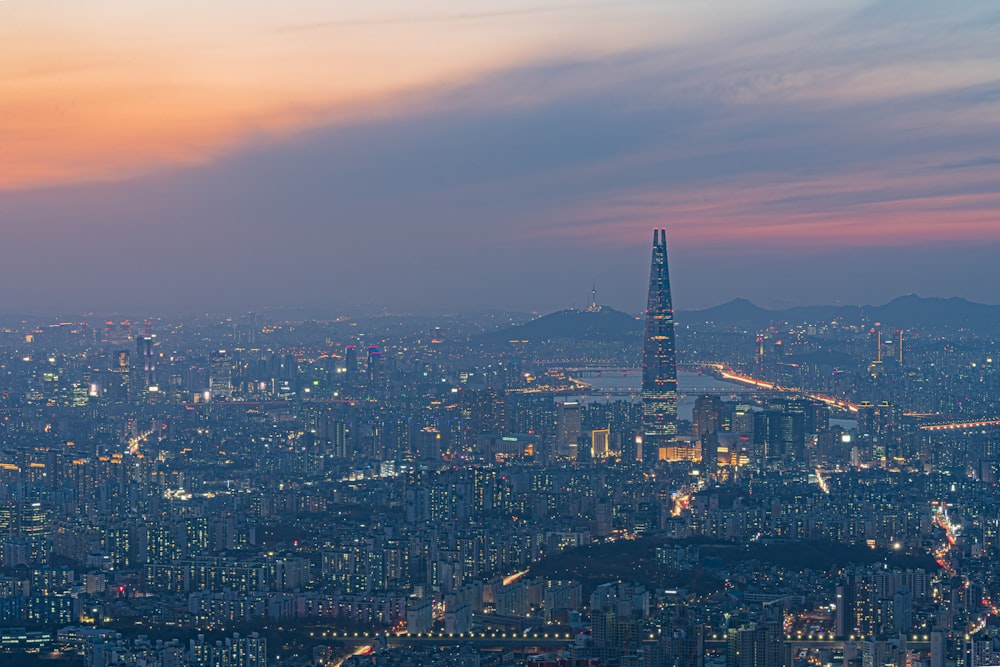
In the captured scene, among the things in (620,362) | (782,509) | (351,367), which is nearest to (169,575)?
(782,509)

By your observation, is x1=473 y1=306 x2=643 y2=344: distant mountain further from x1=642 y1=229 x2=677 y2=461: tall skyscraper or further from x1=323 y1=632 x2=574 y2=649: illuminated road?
x1=323 y1=632 x2=574 y2=649: illuminated road

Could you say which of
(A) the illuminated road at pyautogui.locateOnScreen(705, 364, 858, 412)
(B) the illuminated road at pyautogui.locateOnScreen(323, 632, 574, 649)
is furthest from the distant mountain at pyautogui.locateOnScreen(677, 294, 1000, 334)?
(B) the illuminated road at pyautogui.locateOnScreen(323, 632, 574, 649)

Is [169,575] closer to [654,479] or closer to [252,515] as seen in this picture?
[252,515]

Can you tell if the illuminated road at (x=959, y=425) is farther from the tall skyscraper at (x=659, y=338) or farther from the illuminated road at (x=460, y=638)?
the illuminated road at (x=460, y=638)

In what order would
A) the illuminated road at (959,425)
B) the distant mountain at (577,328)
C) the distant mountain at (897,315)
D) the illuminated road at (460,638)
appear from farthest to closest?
the distant mountain at (577,328) < the distant mountain at (897,315) < the illuminated road at (959,425) < the illuminated road at (460,638)

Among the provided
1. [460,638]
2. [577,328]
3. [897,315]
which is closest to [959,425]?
[897,315]

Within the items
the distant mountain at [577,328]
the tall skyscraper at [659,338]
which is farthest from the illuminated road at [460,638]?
the distant mountain at [577,328]

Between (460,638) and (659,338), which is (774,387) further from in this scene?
(460,638)
